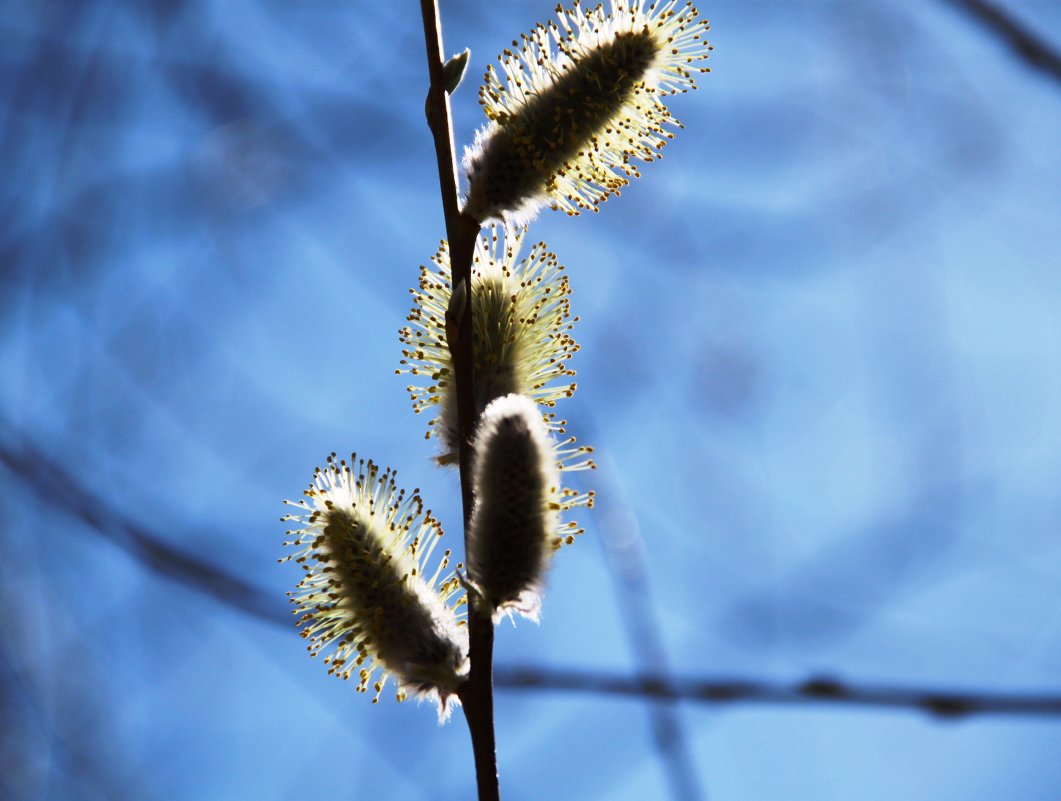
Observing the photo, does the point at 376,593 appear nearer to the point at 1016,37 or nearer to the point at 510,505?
the point at 510,505

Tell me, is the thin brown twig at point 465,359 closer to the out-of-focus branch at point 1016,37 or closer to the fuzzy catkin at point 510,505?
the fuzzy catkin at point 510,505

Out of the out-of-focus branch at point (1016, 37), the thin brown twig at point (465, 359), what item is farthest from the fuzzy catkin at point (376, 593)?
the out-of-focus branch at point (1016, 37)

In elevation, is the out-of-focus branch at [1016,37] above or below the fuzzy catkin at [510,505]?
above

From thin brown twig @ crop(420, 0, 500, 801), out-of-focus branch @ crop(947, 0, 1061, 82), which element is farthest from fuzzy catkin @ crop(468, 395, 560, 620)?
out-of-focus branch @ crop(947, 0, 1061, 82)

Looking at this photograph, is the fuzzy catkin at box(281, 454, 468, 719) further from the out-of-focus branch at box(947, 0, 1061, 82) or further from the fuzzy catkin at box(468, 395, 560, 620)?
the out-of-focus branch at box(947, 0, 1061, 82)

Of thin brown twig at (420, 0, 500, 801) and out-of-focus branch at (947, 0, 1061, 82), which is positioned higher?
out-of-focus branch at (947, 0, 1061, 82)

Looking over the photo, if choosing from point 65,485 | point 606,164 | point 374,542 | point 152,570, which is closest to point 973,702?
point 374,542
